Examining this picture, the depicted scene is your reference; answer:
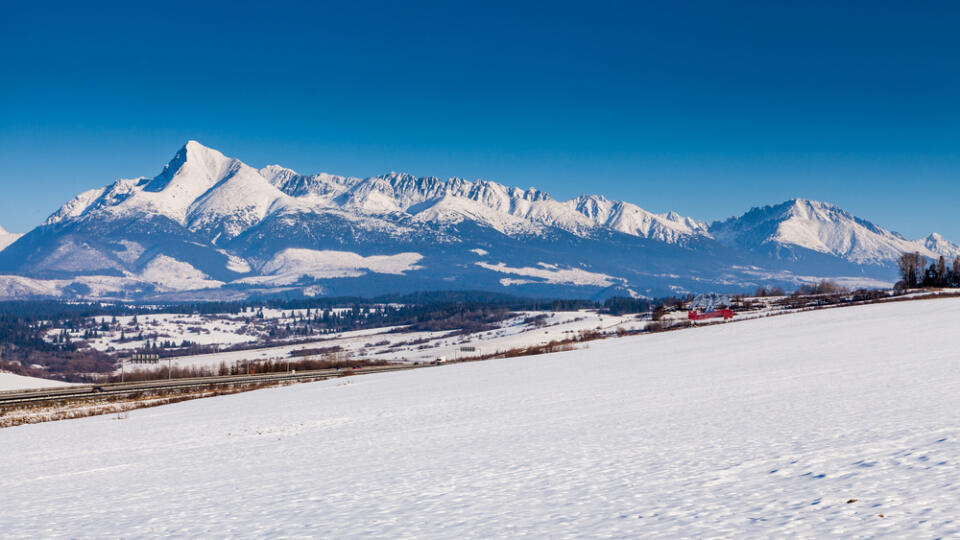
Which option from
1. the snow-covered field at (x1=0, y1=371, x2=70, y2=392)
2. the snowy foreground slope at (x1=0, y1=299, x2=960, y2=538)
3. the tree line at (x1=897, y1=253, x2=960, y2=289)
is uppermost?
the tree line at (x1=897, y1=253, x2=960, y2=289)

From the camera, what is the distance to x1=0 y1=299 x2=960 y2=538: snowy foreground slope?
532 inches

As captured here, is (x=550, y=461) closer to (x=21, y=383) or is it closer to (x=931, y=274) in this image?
(x=21, y=383)

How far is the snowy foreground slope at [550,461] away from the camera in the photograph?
13.5m

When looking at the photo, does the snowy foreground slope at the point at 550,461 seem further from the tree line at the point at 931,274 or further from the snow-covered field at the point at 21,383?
the tree line at the point at 931,274

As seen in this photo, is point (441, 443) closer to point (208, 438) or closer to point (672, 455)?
point (672, 455)

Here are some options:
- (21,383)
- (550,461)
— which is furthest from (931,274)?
(21,383)

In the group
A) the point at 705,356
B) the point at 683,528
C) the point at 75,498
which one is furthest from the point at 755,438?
the point at 705,356

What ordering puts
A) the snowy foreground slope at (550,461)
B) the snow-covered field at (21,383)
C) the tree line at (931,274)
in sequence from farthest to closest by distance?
the tree line at (931,274)
the snow-covered field at (21,383)
the snowy foreground slope at (550,461)

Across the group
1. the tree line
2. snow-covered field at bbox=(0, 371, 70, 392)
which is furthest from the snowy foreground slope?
the tree line

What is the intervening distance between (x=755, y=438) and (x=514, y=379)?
27763mm

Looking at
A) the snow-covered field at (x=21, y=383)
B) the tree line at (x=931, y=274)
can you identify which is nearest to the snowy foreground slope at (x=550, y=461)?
the snow-covered field at (x=21, y=383)

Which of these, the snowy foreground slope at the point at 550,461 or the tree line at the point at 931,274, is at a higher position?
the tree line at the point at 931,274

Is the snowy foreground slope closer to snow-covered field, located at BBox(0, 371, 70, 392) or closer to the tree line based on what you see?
snow-covered field, located at BBox(0, 371, 70, 392)

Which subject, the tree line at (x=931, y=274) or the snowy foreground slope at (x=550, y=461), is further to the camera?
the tree line at (x=931, y=274)
